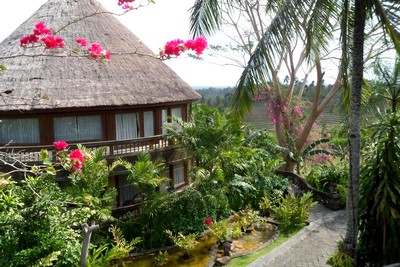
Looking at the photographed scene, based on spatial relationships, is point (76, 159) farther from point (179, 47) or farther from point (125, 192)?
point (125, 192)

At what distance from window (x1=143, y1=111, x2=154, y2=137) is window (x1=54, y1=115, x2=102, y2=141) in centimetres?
211

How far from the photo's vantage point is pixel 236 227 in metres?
12.5

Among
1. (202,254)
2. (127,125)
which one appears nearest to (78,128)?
(127,125)

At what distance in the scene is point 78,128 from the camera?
47.9 feet

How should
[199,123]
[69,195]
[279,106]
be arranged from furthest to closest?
[279,106] < [199,123] < [69,195]

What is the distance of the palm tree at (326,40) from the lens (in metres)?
8.04

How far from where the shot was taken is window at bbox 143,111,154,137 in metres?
16.2

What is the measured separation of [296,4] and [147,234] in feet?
27.7

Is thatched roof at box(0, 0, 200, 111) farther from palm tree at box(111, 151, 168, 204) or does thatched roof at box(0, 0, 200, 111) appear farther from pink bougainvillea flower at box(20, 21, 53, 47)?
pink bougainvillea flower at box(20, 21, 53, 47)

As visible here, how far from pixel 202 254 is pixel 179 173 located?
20.4 ft

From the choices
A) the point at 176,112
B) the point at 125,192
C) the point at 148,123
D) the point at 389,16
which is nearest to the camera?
the point at 389,16

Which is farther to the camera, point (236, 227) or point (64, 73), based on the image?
point (64, 73)

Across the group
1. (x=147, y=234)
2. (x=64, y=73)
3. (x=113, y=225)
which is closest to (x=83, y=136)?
(x=64, y=73)

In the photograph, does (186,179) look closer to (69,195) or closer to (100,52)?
(69,195)
